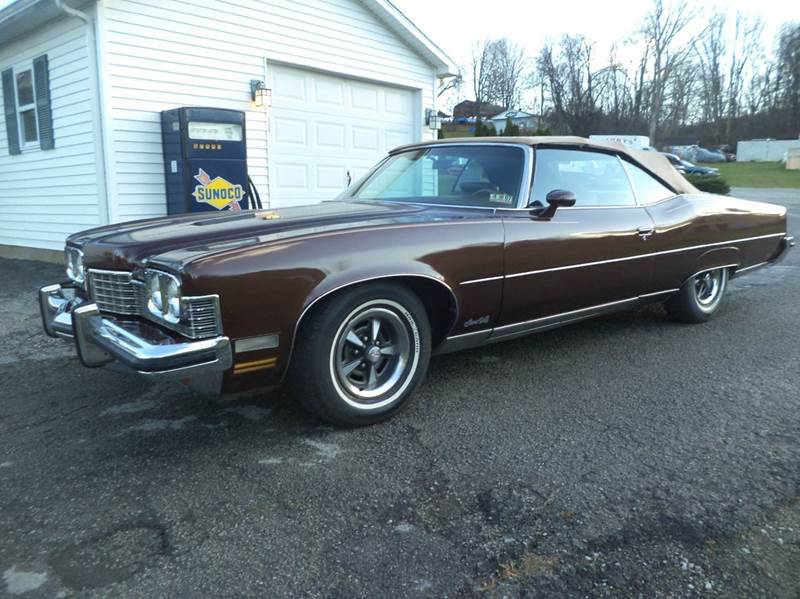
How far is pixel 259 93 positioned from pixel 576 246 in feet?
20.8

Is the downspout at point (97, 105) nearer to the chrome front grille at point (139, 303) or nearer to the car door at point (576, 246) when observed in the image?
the chrome front grille at point (139, 303)

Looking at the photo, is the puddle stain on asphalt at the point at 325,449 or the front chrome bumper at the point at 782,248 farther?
the front chrome bumper at the point at 782,248

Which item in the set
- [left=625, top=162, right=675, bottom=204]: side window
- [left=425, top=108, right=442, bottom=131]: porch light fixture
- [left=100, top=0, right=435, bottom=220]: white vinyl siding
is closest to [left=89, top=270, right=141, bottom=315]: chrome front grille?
[left=625, top=162, right=675, bottom=204]: side window

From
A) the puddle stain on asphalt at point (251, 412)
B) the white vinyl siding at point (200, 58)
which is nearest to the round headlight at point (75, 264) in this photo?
the puddle stain on asphalt at point (251, 412)

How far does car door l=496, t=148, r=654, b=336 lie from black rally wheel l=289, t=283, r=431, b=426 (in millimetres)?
653

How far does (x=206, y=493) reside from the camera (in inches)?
97.3

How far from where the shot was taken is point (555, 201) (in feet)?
11.8

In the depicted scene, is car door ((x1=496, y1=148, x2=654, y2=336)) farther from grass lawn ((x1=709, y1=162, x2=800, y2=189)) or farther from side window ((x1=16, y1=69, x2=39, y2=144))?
grass lawn ((x1=709, y1=162, x2=800, y2=189))

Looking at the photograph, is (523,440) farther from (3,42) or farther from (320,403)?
(3,42)

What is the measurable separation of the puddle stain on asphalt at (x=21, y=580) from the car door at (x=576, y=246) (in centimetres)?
240

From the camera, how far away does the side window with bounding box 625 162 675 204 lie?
4.51 metres

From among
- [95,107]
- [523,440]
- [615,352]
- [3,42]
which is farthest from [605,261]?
[3,42]

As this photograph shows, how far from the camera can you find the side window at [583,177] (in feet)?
12.8

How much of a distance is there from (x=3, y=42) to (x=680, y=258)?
9.39 meters
